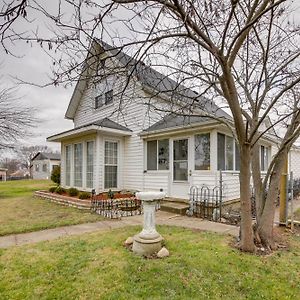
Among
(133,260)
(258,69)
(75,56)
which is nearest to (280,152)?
(258,69)

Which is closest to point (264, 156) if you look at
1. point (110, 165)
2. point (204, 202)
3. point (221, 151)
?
point (221, 151)

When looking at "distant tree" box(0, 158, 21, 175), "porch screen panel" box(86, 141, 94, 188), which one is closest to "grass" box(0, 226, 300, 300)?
"porch screen panel" box(86, 141, 94, 188)

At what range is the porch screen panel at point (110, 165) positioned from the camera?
Result: 1169 centimetres

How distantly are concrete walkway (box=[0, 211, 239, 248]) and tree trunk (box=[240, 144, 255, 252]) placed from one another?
3.82 ft

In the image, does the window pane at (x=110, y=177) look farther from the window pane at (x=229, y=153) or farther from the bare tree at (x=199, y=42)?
the bare tree at (x=199, y=42)

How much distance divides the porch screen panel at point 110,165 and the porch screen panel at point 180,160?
10.4 feet

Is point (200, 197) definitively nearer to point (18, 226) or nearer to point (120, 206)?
point (120, 206)

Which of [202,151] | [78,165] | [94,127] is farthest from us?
[78,165]

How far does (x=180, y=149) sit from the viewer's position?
10266 millimetres

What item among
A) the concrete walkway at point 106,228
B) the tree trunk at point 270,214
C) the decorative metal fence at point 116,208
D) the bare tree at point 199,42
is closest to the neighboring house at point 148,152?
the decorative metal fence at point 116,208

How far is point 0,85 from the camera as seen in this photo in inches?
710

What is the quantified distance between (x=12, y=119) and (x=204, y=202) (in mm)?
14580

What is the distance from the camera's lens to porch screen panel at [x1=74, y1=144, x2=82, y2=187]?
12516 millimetres

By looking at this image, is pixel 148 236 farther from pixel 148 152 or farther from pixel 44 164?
pixel 44 164
